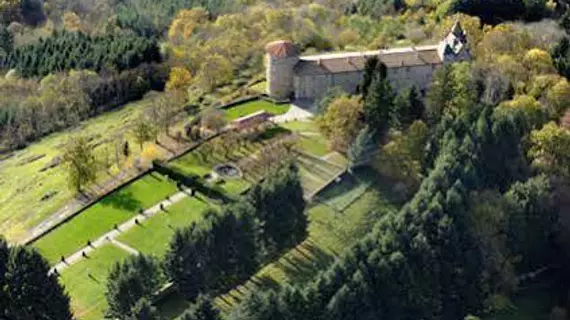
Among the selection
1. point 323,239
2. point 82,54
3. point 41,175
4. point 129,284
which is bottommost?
point 41,175

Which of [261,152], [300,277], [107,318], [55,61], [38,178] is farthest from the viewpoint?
[55,61]

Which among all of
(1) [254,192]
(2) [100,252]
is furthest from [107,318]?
(1) [254,192]

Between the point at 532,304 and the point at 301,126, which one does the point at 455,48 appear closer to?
the point at 301,126

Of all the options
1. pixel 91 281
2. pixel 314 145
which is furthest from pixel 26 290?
pixel 314 145

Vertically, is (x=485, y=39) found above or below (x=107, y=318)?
above

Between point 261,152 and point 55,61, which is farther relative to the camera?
point 55,61

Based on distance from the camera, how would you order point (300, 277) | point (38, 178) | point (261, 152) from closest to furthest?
point (300, 277) < point (261, 152) < point (38, 178)

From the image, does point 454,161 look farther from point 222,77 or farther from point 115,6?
point 115,6
